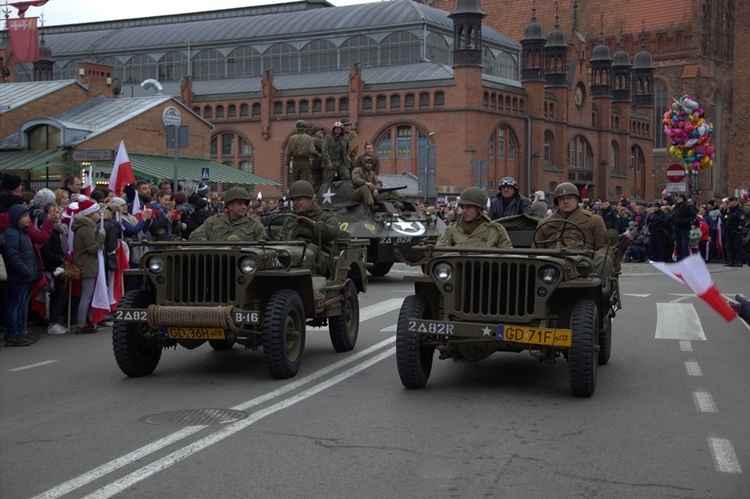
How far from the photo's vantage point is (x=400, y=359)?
8.89 m

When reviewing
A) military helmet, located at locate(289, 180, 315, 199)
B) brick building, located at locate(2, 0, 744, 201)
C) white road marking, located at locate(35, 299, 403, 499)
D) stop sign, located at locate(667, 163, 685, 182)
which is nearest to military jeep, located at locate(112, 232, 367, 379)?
white road marking, located at locate(35, 299, 403, 499)

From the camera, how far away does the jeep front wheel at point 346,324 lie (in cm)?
1144

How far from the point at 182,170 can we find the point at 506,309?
32476 mm

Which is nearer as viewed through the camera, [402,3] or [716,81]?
[402,3]

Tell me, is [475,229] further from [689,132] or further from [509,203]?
[689,132]

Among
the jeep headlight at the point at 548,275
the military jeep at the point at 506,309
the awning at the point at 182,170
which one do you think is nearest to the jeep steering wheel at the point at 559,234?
the military jeep at the point at 506,309

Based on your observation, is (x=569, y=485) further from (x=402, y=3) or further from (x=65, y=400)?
(x=402, y=3)

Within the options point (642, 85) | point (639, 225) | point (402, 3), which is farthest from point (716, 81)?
point (639, 225)

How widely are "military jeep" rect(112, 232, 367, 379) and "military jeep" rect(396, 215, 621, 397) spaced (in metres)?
1.27

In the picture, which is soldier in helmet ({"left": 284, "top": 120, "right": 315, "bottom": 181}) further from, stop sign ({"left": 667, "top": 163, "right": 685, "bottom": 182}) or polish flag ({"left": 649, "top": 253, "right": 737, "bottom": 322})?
polish flag ({"left": 649, "top": 253, "right": 737, "bottom": 322})

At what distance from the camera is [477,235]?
394 inches

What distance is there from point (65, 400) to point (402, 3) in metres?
66.5

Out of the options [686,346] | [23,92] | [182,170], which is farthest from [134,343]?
[23,92]

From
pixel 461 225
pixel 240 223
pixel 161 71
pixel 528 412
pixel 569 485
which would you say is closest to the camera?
pixel 569 485
